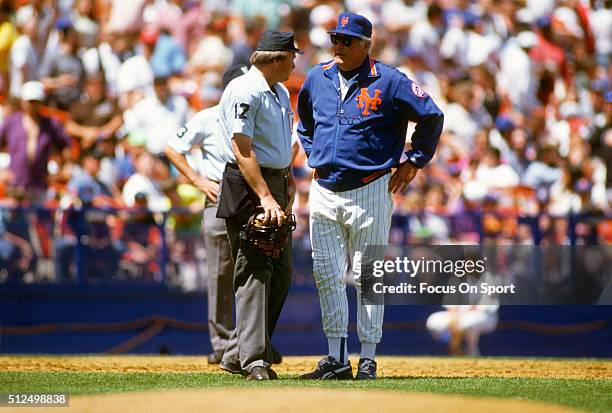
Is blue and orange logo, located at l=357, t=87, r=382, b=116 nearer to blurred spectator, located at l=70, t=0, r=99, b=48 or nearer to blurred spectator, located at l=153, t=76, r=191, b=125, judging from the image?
blurred spectator, located at l=153, t=76, r=191, b=125

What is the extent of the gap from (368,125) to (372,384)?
1.75m

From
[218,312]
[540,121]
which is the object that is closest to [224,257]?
[218,312]

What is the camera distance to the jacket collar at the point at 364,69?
332 inches

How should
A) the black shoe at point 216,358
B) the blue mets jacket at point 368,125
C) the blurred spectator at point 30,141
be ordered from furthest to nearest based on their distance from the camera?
the blurred spectator at point 30,141 < the black shoe at point 216,358 < the blue mets jacket at point 368,125

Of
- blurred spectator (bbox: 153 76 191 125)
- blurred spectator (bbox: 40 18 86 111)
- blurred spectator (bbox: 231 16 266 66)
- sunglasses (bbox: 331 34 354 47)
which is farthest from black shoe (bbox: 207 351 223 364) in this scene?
blurred spectator (bbox: 231 16 266 66)

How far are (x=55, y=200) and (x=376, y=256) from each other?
19.1 ft

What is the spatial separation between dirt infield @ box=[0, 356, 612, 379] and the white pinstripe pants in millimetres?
1126

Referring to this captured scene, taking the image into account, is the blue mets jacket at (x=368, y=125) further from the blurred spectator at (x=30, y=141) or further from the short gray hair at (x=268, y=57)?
the blurred spectator at (x=30, y=141)

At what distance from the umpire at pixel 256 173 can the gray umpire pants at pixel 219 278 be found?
1.49 meters

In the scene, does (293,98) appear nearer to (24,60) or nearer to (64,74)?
(64,74)

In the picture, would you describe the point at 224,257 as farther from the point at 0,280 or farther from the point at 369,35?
the point at 0,280

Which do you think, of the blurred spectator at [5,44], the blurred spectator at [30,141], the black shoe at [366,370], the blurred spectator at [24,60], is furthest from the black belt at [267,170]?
the blurred spectator at [5,44]

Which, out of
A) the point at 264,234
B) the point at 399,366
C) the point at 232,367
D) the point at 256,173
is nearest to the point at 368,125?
the point at 256,173

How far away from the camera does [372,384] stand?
26.3 ft
